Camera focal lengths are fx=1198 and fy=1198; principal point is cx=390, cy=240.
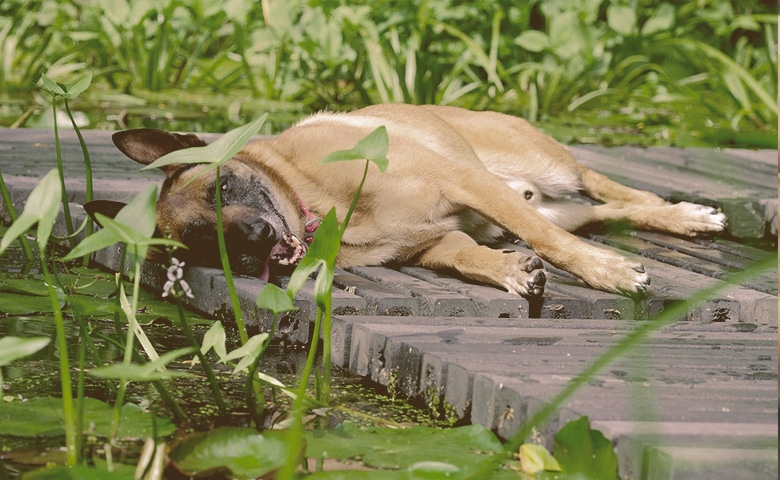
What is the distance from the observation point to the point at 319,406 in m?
2.49

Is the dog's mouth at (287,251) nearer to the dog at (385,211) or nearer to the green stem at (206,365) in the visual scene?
the dog at (385,211)

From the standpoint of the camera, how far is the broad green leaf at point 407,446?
215 cm

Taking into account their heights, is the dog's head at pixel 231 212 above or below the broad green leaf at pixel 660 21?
below

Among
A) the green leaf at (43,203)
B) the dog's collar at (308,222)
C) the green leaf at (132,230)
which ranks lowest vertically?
the dog's collar at (308,222)

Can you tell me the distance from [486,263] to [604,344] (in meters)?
0.88

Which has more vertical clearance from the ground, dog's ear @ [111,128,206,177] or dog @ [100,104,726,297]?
dog's ear @ [111,128,206,177]

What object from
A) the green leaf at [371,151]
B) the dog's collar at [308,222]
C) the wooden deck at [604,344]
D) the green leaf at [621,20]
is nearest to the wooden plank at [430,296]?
the wooden deck at [604,344]

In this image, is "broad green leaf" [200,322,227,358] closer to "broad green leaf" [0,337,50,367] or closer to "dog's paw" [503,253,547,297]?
"broad green leaf" [0,337,50,367]

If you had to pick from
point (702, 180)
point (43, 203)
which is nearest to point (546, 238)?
point (702, 180)

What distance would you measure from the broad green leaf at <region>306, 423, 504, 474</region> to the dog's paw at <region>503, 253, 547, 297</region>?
104cm

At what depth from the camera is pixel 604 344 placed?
2.76 metres

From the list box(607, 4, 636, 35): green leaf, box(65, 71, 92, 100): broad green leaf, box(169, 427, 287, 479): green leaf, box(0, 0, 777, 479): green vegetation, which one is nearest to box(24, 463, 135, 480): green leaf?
box(169, 427, 287, 479): green leaf

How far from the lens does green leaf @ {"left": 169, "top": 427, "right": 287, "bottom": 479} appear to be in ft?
6.56

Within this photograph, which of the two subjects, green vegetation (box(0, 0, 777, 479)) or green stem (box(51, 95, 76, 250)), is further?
green vegetation (box(0, 0, 777, 479))
